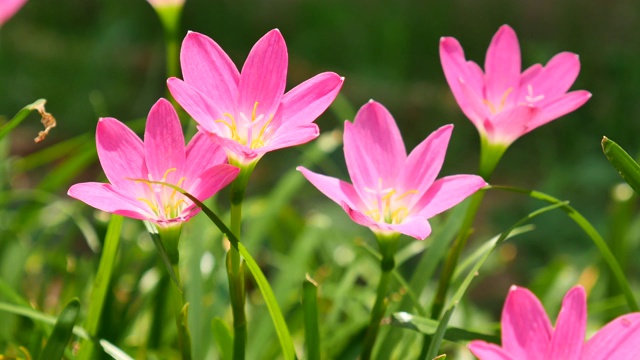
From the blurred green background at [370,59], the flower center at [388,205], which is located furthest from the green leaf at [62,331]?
the blurred green background at [370,59]

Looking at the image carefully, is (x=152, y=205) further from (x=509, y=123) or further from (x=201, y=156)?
(x=509, y=123)

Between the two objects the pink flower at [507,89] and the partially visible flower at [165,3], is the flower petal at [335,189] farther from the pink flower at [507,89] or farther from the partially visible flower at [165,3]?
the partially visible flower at [165,3]

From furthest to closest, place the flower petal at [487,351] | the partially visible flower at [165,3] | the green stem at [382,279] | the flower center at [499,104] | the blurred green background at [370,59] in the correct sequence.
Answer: the blurred green background at [370,59] → the partially visible flower at [165,3] → the flower center at [499,104] → the green stem at [382,279] → the flower petal at [487,351]

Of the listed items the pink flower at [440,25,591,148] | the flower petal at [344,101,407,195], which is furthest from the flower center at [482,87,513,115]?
the flower petal at [344,101,407,195]

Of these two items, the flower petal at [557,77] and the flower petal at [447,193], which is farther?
the flower petal at [557,77]

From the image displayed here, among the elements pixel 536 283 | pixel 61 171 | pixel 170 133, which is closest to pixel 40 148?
pixel 61 171

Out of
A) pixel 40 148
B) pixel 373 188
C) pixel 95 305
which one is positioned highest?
pixel 373 188

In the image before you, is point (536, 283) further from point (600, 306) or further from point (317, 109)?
point (317, 109)
